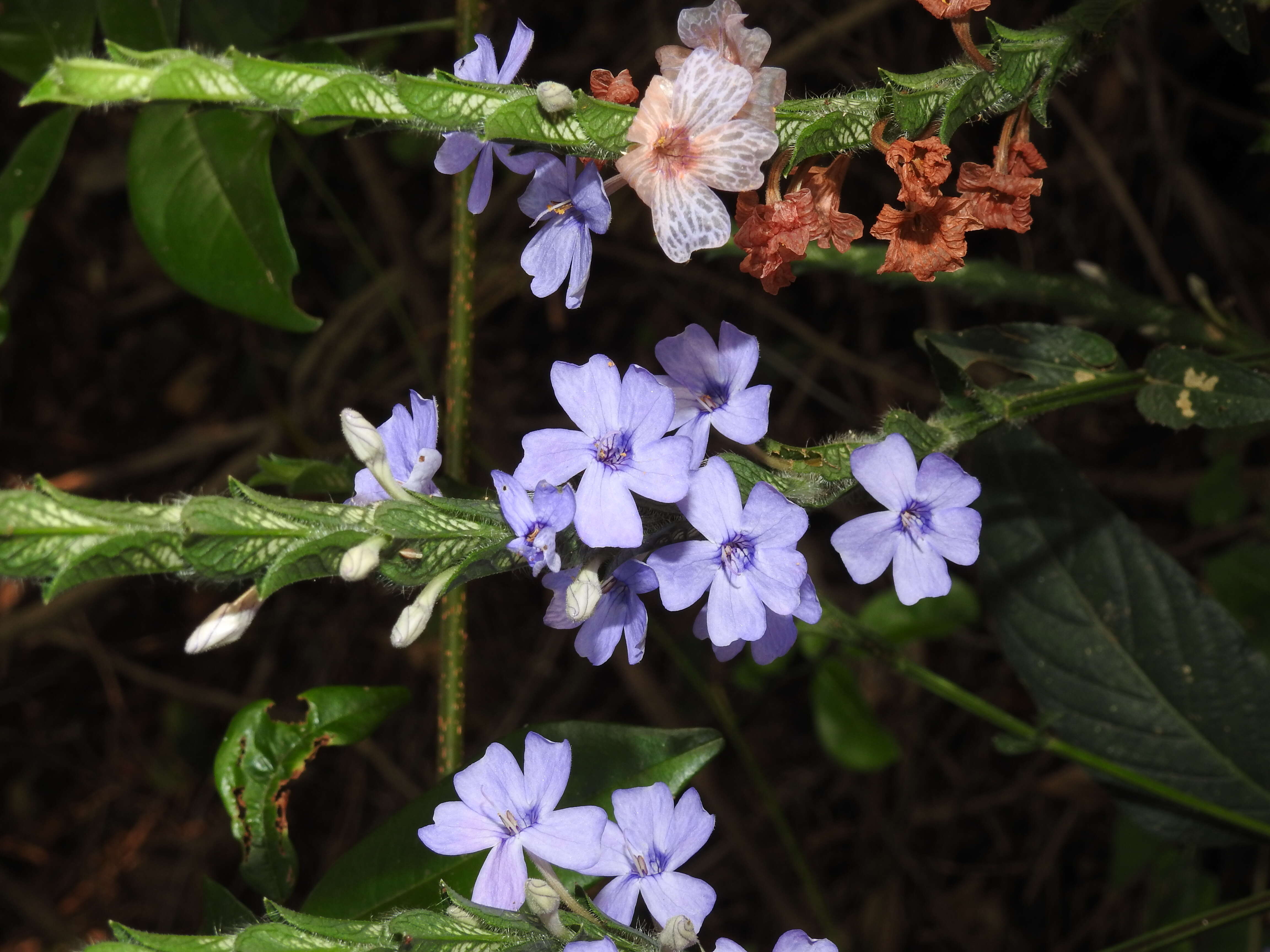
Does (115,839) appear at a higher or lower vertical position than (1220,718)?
lower

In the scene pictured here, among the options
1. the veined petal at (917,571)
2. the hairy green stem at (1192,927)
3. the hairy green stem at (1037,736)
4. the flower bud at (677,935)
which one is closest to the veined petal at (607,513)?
the veined petal at (917,571)

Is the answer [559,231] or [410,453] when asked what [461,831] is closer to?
Result: [410,453]

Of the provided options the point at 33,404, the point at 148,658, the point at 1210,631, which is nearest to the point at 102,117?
the point at 33,404

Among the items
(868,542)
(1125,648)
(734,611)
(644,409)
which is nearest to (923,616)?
(1125,648)

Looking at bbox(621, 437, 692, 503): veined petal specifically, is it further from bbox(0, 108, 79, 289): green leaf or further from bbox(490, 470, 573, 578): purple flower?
bbox(0, 108, 79, 289): green leaf

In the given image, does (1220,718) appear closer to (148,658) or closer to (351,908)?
(351,908)
